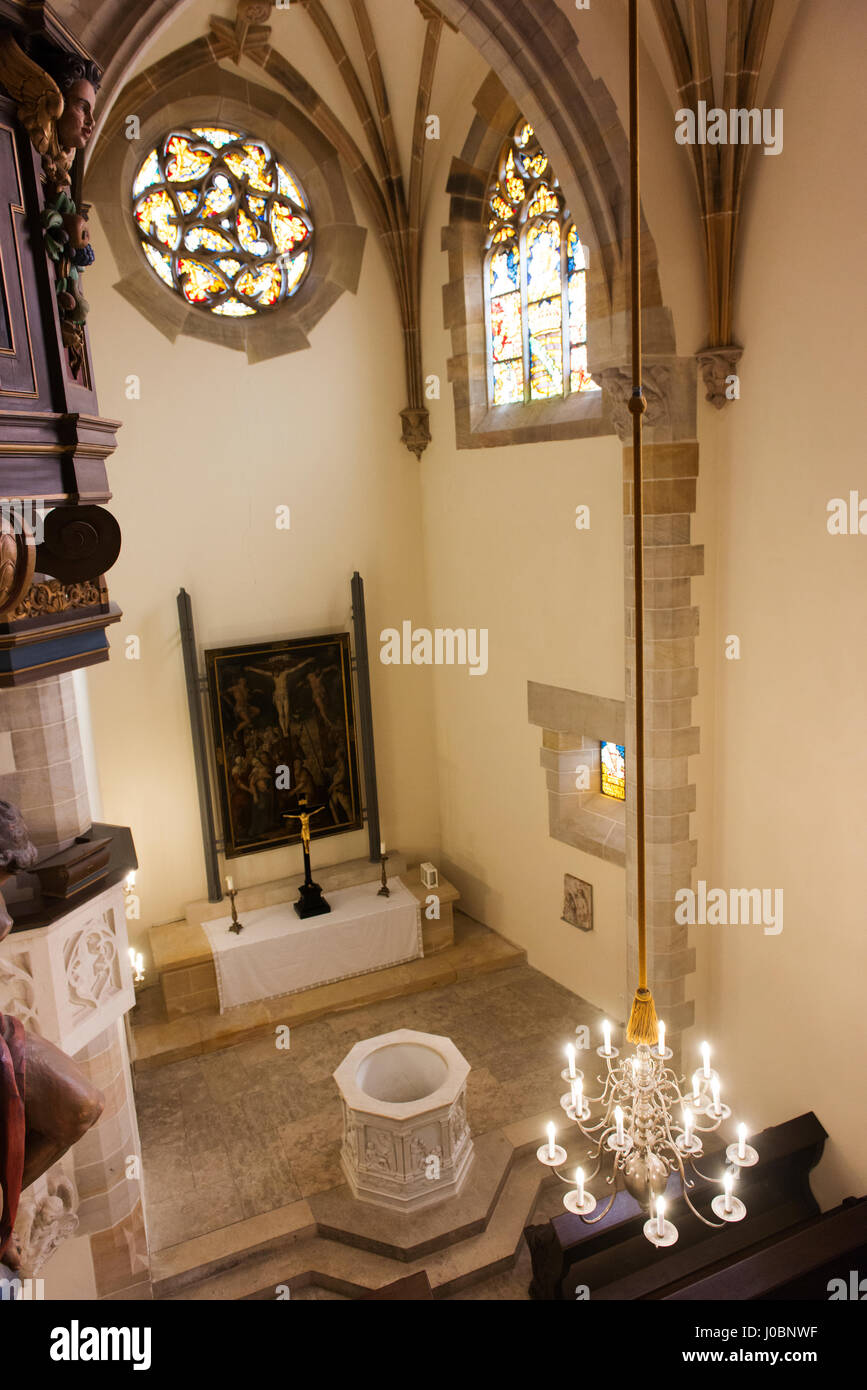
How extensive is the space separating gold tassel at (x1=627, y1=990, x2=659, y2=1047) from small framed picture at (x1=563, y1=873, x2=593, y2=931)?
385 centimetres

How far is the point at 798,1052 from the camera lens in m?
5.51

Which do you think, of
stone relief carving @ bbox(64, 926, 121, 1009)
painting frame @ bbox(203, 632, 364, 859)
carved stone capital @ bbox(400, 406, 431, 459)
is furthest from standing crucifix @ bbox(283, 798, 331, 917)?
stone relief carving @ bbox(64, 926, 121, 1009)

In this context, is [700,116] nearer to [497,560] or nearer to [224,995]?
[497,560]

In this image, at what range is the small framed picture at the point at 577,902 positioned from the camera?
728 cm

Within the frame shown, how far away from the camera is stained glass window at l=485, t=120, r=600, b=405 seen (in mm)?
6844

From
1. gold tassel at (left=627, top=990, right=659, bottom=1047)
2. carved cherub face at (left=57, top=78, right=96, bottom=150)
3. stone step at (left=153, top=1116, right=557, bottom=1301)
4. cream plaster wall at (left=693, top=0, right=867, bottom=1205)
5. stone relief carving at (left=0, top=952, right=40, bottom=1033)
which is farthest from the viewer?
stone step at (left=153, top=1116, right=557, bottom=1301)

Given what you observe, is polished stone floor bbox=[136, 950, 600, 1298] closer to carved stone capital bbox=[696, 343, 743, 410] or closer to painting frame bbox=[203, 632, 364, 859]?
painting frame bbox=[203, 632, 364, 859]

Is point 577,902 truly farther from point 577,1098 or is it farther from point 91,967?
point 91,967

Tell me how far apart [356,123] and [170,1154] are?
7777 millimetres

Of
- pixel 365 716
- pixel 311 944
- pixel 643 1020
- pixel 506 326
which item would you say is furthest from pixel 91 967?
pixel 506 326

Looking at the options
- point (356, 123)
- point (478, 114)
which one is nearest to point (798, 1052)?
point (478, 114)

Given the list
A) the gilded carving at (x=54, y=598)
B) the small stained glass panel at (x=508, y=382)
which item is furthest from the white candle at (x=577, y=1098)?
the small stained glass panel at (x=508, y=382)

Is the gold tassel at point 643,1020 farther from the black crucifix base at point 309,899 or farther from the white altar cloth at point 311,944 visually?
the black crucifix base at point 309,899

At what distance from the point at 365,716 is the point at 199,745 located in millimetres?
1487
